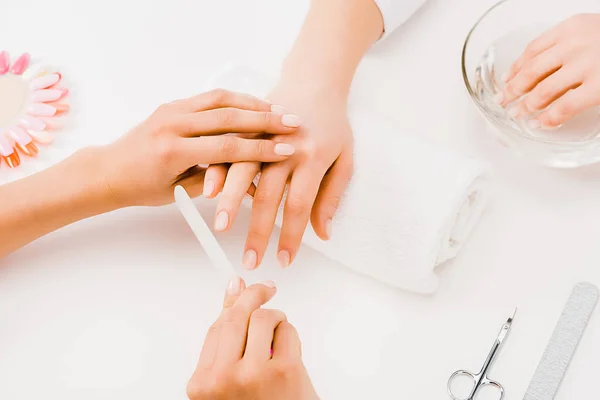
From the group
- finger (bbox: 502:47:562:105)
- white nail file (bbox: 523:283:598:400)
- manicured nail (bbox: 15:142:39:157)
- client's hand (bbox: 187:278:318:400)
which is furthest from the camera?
manicured nail (bbox: 15:142:39:157)

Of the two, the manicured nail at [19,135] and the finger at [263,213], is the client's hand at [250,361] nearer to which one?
the finger at [263,213]

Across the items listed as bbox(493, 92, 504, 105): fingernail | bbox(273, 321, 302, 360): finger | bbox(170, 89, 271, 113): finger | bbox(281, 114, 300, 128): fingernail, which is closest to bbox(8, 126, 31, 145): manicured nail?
bbox(170, 89, 271, 113): finger

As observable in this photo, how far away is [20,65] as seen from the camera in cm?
92

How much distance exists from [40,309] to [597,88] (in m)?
0.63

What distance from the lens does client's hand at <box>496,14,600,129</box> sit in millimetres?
720

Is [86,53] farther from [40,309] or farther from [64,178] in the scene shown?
[40,309]

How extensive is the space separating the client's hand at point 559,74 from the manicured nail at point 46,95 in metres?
0.54

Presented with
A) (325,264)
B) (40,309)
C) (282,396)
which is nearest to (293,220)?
(325,264)

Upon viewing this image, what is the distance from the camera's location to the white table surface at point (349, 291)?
0.68m

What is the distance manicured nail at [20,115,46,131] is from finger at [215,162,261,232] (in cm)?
31

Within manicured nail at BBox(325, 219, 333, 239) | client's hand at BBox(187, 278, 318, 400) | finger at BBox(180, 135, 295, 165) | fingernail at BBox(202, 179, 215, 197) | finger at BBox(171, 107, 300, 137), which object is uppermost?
finger at BBox(171, 107, 300, 137)

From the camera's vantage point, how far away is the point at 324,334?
70 centimetres

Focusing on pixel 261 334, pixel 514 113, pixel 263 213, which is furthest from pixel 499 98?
pixel 261 334

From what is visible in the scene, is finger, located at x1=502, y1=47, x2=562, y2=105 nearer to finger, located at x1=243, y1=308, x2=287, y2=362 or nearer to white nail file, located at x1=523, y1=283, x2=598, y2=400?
white nail file, located at x1=523, y1=283, x2=598, y2=400
